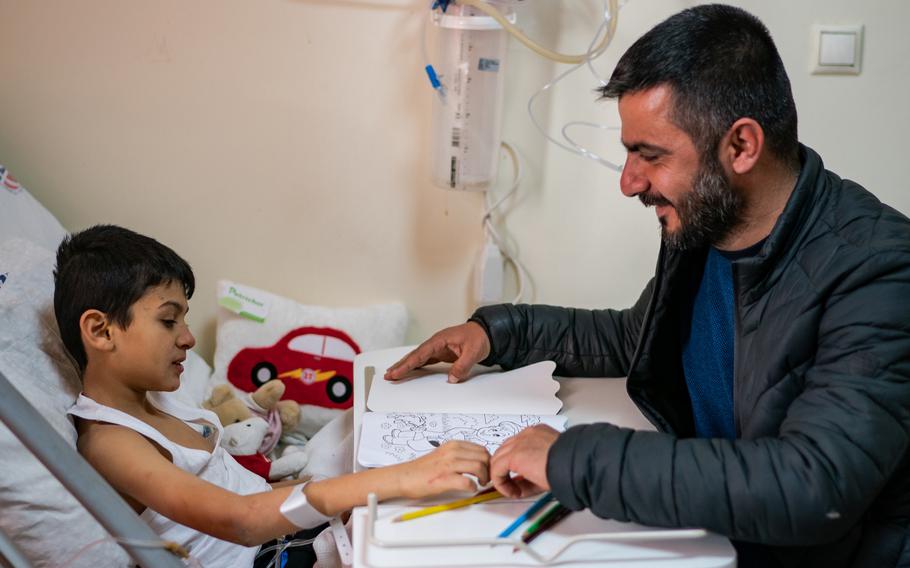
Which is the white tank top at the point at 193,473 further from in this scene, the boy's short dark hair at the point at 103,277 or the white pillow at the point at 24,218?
the white pillow at the point at 24,218

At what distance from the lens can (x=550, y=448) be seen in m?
1.09

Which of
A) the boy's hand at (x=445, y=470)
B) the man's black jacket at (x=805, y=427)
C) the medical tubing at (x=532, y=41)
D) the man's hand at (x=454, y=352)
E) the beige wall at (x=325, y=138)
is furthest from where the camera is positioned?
the beige wall at (x=325, y=138)

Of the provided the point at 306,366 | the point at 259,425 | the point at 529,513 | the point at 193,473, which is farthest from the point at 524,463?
the point at 306,366

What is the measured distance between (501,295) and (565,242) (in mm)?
179

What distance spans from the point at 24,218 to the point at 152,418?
23.7 inches

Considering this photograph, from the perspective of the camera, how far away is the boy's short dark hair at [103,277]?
1.39 m

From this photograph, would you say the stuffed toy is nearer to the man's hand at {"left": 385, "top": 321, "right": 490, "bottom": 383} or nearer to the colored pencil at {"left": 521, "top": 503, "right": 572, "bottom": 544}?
the man's hand at {"left": 385, "top": 321, "right": 490, "bottom": 383}

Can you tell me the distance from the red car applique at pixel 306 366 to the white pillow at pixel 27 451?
20.0 inches

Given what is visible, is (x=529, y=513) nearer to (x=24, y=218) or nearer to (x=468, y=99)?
(x=468, y=99)

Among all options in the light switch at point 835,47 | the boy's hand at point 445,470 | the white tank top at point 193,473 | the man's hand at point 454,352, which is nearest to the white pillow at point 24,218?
the white tank top at point 193,473

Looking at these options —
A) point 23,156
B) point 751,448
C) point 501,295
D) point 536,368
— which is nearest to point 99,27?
point 23,156

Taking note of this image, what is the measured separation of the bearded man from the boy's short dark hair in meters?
0.42

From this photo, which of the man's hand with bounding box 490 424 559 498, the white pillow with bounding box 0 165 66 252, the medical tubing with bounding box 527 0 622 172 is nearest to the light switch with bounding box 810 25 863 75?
the medical tubing with bounding box 527 0 622 172

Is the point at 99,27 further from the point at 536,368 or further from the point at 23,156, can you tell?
the point at 536,368
